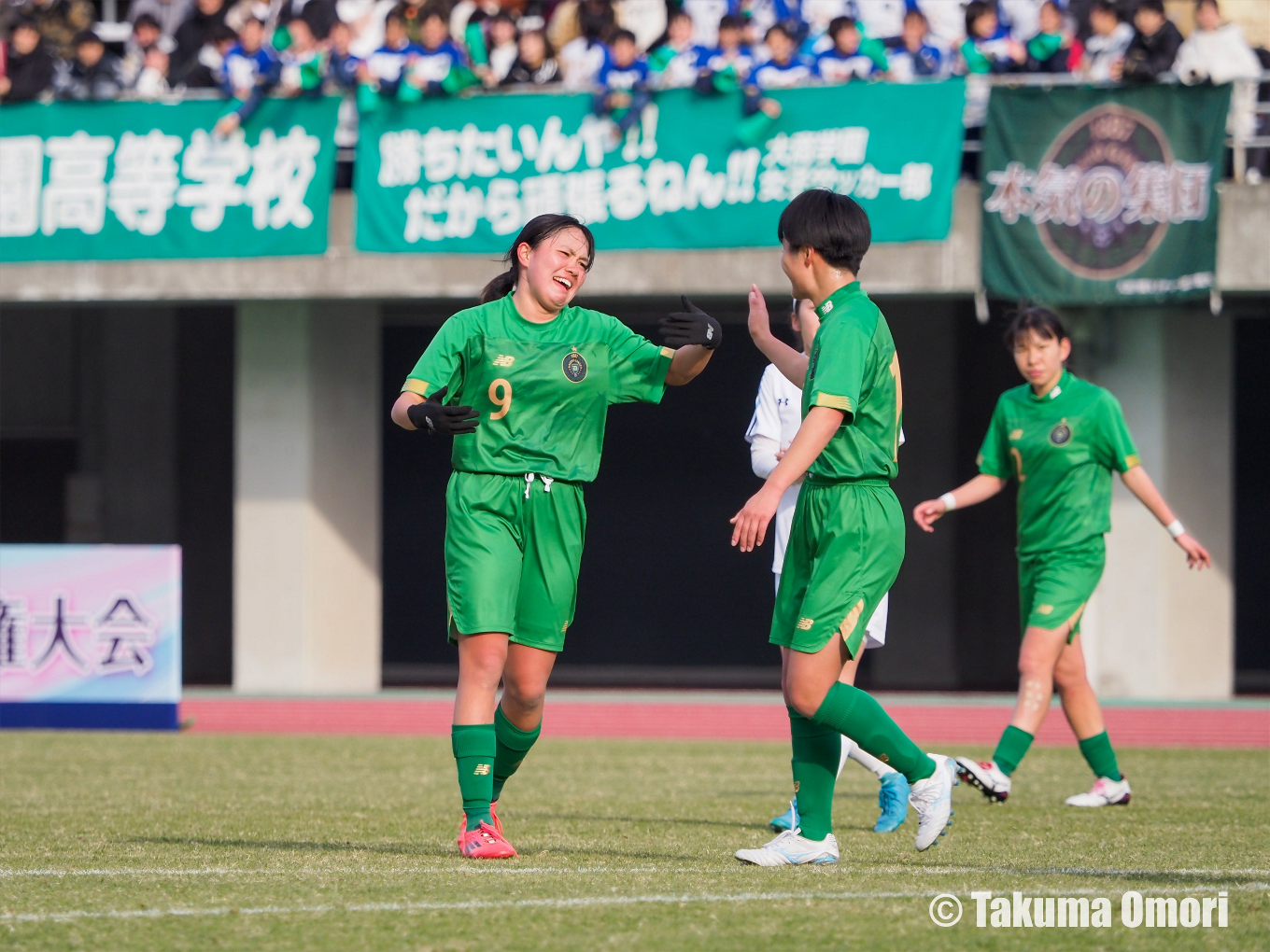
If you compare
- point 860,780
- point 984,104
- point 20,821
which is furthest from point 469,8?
point 20,821

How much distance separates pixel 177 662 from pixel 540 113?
20.3 ft

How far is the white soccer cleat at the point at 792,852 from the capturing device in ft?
17.4

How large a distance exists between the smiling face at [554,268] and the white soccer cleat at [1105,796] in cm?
370

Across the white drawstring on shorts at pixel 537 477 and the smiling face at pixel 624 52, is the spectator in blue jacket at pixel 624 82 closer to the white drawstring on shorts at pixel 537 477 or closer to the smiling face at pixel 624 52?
the smiling face at pixel 624 52

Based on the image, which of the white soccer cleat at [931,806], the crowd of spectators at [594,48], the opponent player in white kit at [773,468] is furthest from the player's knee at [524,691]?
the crowd of spectators at [594,48]

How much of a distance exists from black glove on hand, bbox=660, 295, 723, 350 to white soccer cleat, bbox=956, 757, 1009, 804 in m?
2.51

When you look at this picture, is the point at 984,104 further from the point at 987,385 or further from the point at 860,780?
the point at 860,780

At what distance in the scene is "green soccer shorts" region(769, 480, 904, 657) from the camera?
517 cm

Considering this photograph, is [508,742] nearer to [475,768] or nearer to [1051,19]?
[475,768]

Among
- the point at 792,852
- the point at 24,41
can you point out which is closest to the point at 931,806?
the point at 792,852

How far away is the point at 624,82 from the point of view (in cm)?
1548

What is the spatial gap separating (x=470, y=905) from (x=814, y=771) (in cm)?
142

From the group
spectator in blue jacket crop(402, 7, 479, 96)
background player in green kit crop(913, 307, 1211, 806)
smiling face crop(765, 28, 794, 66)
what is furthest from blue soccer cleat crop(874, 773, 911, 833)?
spectator in blue jacket crop(402, 7, 479, 96)

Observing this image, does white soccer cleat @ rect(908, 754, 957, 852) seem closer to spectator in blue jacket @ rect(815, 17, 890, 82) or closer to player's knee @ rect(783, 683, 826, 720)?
player's knee @ rect(783, 683, 826, 720)
